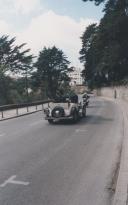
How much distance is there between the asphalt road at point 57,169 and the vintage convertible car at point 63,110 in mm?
6143

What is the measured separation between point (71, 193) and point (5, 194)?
4.18ft

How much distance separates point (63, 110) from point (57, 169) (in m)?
12.8

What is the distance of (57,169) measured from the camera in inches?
369

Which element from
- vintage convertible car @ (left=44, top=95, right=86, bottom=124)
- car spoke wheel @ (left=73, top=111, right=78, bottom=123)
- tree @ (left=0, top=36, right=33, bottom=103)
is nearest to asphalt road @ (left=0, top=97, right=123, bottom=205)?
vintage convertible car @ (left=44, top=95, right=86, bottom=124)

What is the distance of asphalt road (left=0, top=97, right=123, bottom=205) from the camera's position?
23.1ft

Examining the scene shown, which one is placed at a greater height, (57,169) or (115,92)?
(57,169)

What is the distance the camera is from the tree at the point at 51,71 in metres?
68.4

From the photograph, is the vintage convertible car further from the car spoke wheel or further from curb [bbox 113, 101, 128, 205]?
curb [bbox 113, 101, 128, 205]

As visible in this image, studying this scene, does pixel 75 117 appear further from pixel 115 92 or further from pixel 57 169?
pixel 115 92

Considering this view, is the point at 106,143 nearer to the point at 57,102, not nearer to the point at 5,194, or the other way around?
the point at 5,194

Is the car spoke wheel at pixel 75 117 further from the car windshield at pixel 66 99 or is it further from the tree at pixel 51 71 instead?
the tree at pixel 51 71

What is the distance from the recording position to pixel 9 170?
9.14m

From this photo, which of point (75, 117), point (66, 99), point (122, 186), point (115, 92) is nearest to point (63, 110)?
point (75, 117)

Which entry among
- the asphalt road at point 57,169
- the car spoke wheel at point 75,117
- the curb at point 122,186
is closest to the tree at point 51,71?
the car spoke wheel at point 75,117
